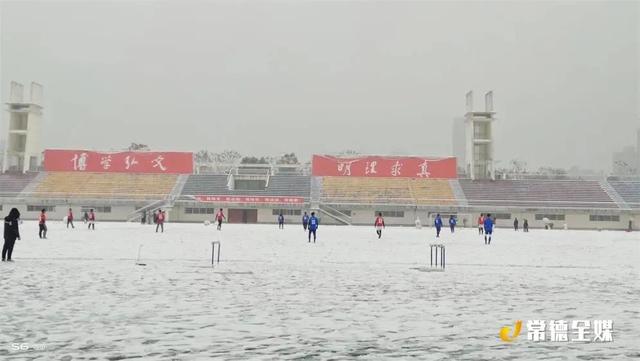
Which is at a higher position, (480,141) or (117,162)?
(480,141)

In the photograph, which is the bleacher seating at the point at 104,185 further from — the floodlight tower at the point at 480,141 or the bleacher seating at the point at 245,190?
the floodlight tower at the point at 480,141

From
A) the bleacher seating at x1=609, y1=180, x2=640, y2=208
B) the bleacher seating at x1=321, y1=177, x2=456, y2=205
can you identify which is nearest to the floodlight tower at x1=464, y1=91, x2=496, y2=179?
the bleacher seating at x1=321, y1=177, x2=456, y2=205

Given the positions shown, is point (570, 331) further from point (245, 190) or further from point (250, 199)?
point (245, 190)

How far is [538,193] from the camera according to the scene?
65.9m

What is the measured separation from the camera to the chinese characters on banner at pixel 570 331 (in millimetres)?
7312

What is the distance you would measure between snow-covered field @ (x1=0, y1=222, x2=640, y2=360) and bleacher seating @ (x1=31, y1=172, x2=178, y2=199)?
48385 millimetres

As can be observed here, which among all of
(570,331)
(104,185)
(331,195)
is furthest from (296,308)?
(104,185)

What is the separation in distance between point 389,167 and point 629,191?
2998cm

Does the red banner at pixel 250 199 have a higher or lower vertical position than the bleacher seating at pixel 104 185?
lower

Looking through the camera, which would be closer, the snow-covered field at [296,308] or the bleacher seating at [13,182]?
the snow-covered field at [296,308]

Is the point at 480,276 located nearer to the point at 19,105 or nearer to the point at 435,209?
the point at 435,209

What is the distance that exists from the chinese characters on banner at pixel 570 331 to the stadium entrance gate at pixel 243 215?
183 ft

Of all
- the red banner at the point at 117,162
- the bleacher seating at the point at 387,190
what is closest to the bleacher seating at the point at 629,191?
the bleacher seating at the point at 387,190

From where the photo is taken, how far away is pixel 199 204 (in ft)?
202
